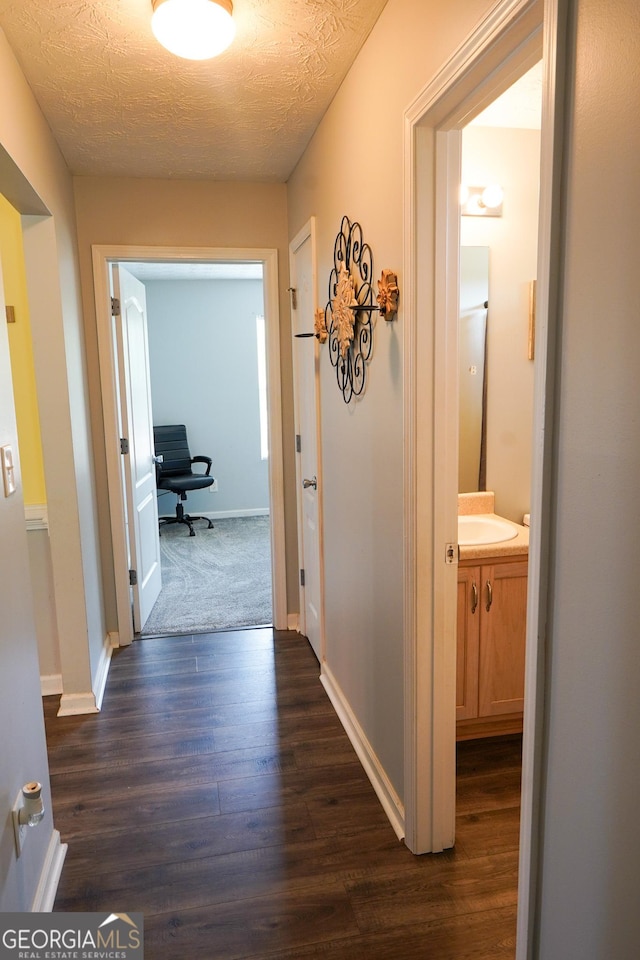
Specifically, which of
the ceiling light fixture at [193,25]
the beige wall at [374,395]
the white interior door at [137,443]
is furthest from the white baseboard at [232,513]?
the ceiling light fixture at [193,25]

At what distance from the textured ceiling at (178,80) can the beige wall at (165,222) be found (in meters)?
0.17

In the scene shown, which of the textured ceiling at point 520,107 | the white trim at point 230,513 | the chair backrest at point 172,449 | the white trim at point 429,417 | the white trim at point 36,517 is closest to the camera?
the white trim at point 429,417

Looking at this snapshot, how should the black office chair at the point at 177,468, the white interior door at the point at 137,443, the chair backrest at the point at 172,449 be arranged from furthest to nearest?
the chair backrest at the point at 172,449, the black office chair at the point at 177,468, the white interior door at the point at 137,443

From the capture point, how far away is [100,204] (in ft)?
10.4

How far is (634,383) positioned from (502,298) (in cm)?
201

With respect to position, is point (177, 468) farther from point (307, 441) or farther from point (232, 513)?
point (307, 441)

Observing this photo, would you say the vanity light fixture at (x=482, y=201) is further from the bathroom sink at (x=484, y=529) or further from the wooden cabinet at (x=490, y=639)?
the wooden cabinet at (x=490, y=639)

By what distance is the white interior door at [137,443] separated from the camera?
3453 millimetres

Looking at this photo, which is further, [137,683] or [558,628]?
[137,683]

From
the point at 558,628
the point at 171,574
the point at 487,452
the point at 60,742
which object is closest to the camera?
the point at 558,628

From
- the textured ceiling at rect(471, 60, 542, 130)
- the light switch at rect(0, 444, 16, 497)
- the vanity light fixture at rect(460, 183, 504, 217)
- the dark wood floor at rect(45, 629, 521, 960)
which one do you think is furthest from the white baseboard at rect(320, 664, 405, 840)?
the textured ceiling at rect(471, 60, 542, 130)

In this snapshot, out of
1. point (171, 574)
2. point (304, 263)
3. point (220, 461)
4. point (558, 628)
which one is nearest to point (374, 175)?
point (304, 263)

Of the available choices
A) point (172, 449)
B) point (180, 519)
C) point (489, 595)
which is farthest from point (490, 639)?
point (172, 449)

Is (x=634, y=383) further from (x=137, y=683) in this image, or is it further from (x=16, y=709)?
(x=137, y=683)
